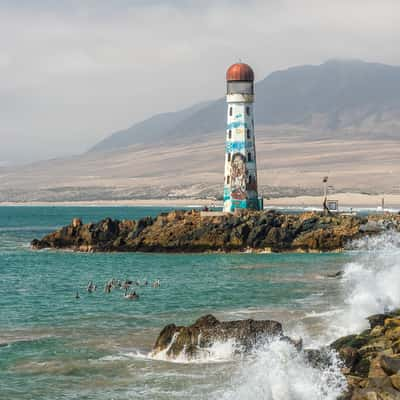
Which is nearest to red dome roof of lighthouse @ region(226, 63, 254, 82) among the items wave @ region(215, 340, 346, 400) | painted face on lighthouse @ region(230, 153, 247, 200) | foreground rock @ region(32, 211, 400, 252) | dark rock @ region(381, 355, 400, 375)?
painted face on lighthouse @ region(230, 153, 247, 200)

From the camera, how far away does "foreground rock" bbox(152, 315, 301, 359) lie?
2378 cm

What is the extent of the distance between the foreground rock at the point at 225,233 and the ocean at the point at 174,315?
1739 mm

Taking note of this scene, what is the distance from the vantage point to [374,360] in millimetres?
19031

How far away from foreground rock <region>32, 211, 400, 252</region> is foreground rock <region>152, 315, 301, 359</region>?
31807mm

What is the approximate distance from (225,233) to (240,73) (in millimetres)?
10942

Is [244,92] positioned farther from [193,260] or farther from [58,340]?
[58,340]

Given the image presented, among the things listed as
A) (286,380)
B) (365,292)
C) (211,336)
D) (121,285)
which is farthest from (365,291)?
(286,380)

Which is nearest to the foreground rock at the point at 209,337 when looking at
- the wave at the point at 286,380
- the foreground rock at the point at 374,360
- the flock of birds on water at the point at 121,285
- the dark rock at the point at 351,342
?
the dark rock at the point at 351,342

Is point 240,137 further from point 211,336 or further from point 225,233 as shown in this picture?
point 211,336

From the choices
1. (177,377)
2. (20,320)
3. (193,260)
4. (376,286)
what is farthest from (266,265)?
(177,377)

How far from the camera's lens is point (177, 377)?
2195cm

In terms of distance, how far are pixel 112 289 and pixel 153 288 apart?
1.84m

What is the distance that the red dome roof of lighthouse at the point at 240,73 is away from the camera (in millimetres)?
60375

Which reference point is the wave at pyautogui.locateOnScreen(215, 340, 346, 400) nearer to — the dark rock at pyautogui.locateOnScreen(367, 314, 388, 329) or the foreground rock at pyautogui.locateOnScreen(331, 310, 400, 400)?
the foreground rock at pyautogui.locateOnScreen(331, 310, 400, 400)
